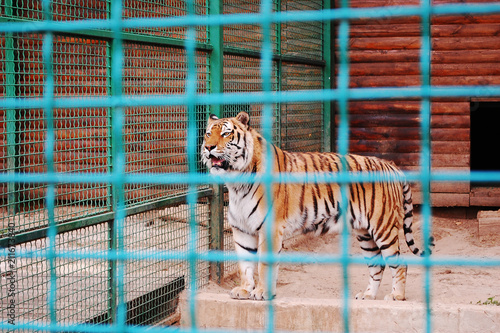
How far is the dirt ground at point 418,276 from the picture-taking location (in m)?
5.31

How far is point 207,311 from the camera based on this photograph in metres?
4.61

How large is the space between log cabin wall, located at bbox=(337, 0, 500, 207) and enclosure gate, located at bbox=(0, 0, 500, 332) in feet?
1.66

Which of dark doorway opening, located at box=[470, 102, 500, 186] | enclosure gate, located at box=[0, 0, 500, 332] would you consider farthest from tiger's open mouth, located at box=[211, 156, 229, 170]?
dark doorway opening, located at box=[470, 102, 500, 186]

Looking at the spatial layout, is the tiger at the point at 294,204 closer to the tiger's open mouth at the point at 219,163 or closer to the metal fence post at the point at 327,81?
the tiger's open mouth at the point at 219,163

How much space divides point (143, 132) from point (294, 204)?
1.27 meters

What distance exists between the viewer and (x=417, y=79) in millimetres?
8055

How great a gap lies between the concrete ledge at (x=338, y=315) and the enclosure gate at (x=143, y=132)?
1.38ft

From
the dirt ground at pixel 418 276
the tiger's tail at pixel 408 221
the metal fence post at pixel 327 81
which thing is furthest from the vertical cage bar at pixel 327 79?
the tiger's tail at pixel 408 221

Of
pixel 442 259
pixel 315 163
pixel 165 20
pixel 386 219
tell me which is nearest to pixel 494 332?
pixel 386 219

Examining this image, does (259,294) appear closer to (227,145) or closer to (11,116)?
(227,145)

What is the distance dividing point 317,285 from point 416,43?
373cm

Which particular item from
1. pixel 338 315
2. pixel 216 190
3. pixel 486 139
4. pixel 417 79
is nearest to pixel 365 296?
pixel 338 315

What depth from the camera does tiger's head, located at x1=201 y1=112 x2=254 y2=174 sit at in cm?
455

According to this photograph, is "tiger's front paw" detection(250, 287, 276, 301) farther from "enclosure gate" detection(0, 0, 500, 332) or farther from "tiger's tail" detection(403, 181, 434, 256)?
"tiger's tail" detection(403, 181, 434, 256)
